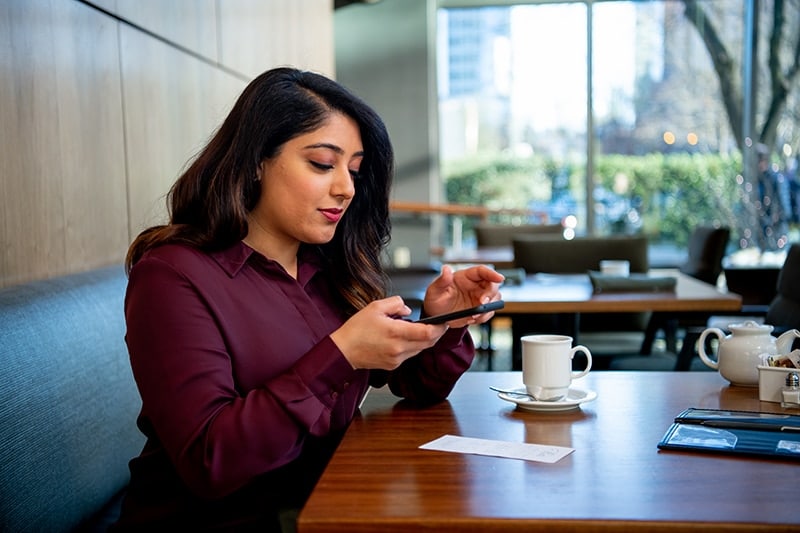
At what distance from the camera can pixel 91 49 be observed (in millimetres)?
2672

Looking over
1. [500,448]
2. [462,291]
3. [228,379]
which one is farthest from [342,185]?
[500,448]

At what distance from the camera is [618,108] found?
8773 millimetres

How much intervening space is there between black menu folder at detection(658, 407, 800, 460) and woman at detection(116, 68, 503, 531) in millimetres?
401

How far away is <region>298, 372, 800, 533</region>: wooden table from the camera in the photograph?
3.85 ft

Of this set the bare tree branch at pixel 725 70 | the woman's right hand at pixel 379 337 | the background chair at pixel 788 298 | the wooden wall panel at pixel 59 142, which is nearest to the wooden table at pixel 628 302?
the background chair at pixel 788 298

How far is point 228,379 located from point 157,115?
6.34 ft

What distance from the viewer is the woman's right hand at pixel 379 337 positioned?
1494 millimetres

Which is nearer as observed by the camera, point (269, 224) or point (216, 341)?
point (216, 341)

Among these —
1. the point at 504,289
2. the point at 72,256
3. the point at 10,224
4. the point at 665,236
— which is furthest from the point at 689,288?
the point at 665,236

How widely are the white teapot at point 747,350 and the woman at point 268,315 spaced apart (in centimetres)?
50

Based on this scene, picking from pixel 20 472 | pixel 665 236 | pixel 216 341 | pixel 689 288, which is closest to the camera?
pixel 216 341

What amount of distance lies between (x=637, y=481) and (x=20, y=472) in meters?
→ 1.10

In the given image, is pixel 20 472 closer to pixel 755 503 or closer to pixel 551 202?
pixel 755 503

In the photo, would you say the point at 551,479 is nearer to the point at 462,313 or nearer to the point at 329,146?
the point at 462,313
